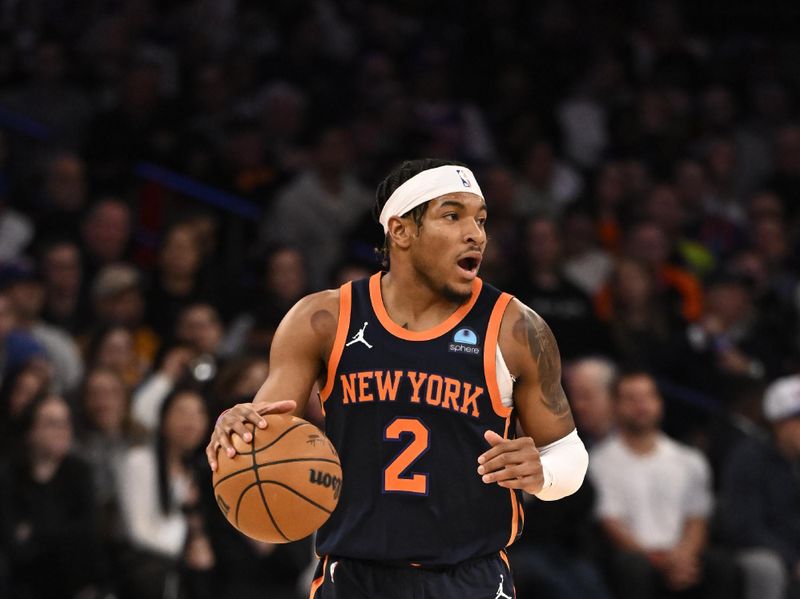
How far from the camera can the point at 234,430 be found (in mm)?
4113

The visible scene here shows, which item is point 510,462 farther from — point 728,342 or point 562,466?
point 728,342

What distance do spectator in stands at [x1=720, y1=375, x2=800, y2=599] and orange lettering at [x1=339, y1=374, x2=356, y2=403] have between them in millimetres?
4294

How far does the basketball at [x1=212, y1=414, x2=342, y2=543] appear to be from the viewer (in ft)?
13.4

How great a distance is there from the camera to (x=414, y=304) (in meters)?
4.57

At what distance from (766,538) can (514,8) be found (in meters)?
6.62

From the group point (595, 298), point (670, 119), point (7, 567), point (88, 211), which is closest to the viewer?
point (7, 567)

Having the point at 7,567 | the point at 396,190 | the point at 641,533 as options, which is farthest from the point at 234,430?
the point at 641,533

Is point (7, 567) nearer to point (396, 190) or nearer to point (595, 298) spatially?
point (396, 190)

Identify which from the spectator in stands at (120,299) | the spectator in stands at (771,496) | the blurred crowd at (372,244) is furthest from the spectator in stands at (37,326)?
the spectator in stands at (771,496)

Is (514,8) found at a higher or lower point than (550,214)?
higher

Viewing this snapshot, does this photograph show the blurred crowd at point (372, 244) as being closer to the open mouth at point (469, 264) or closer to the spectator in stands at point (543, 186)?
the spectator in stands at point (543, 186)

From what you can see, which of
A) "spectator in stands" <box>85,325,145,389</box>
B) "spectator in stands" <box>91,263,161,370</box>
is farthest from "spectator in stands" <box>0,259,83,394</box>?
"spectator in stands" <box>91,263,161,370</box>

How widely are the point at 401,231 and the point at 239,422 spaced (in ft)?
2.82

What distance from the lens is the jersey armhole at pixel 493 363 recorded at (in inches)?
173
